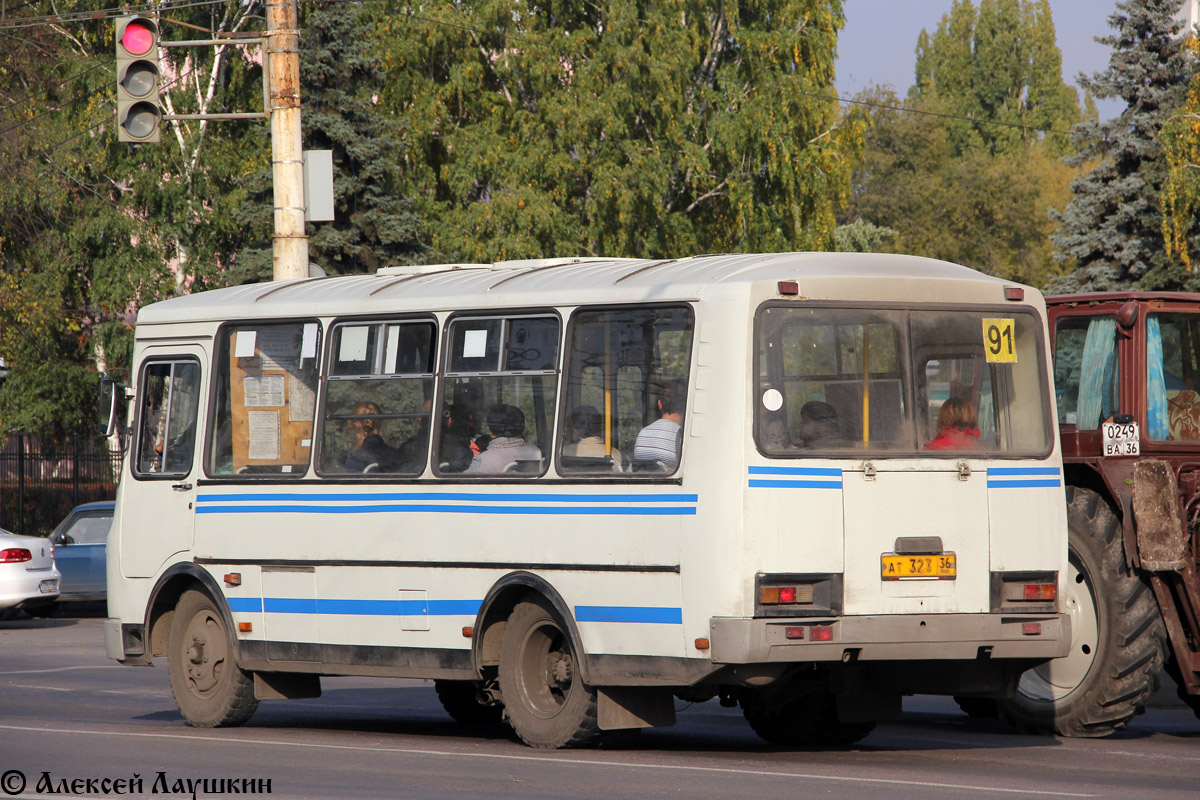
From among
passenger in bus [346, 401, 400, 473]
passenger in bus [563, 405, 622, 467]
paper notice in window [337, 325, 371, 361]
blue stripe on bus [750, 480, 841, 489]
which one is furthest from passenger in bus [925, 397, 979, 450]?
paper notice in window [337, 325, 371, 361]

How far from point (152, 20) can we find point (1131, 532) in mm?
9673

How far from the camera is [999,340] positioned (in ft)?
34.7

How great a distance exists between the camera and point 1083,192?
1436 inches

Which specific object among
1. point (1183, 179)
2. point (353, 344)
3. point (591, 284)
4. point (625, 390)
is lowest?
point (625, 390)

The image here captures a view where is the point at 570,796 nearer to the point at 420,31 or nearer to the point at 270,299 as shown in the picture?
the point at 270,299

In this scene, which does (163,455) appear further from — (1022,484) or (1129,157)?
(1129,157)

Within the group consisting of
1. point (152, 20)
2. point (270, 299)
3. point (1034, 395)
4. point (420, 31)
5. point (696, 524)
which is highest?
point (420, 31)

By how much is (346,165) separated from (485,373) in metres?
21.0

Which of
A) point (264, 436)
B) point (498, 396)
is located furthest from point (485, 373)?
point (264, 436)

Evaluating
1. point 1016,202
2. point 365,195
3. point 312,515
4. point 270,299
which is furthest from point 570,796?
point 1016,202

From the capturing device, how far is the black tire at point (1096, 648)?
11008 millimetres

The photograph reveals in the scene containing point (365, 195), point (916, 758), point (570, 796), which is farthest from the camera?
point (365, 195)

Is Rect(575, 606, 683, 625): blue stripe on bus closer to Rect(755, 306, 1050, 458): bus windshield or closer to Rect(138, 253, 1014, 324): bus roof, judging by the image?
Rect(755, 306, 1050, 458): bus windshield

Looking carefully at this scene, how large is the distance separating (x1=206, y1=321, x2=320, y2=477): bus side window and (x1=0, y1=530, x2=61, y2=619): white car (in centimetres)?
1134
